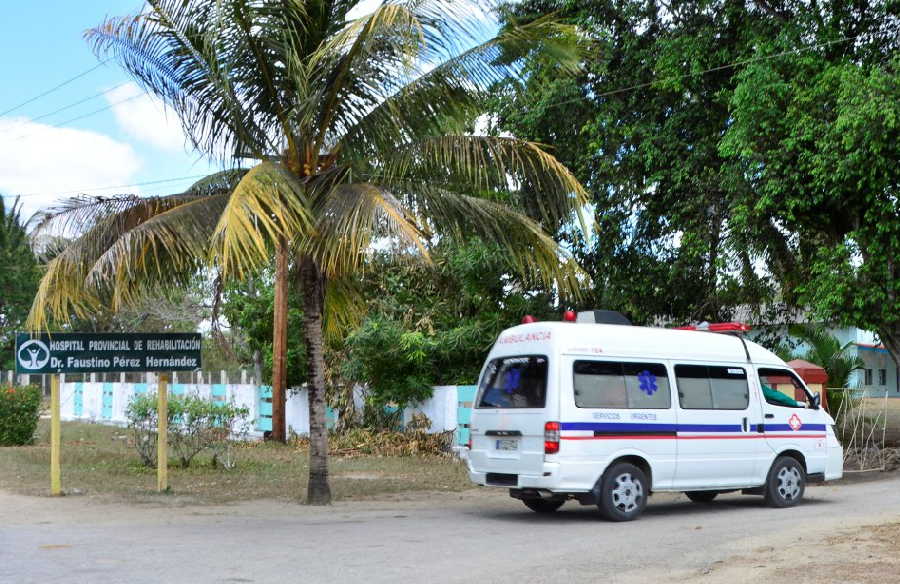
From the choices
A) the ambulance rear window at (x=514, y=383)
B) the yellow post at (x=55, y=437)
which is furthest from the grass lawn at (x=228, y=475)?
the ambulance rear window at (x=514, y=383)

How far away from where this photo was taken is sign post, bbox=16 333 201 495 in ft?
44.0

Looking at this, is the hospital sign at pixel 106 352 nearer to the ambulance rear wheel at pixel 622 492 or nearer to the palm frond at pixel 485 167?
the palm frond at pixel 485 167

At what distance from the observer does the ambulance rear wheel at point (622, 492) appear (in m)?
11.3

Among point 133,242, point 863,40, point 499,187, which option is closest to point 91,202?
point 133,242

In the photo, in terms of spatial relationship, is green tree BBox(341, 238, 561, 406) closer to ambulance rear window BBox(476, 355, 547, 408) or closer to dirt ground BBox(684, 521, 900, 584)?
ambulance rear window BBox(476, 355, 547, 408)

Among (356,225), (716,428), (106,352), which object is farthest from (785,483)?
(106,352)

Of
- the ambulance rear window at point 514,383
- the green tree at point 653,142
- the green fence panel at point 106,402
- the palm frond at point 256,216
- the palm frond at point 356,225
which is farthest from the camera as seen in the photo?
the green fence panel at point 106,402

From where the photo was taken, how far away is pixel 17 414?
22953 mm

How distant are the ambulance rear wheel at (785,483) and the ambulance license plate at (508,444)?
366 cm

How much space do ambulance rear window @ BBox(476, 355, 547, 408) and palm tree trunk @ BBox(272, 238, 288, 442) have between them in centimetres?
1084

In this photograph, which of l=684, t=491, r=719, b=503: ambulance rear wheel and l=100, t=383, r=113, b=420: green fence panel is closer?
l=684, t=491, r=719, b=503: ambulance rear wheel

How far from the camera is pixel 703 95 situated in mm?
19531

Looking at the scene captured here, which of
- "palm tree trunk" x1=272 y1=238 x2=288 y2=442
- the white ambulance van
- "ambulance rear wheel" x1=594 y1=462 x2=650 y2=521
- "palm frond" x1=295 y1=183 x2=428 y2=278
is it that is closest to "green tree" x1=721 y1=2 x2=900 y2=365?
the white ambulance van

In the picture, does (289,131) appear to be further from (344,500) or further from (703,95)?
(703,95)
